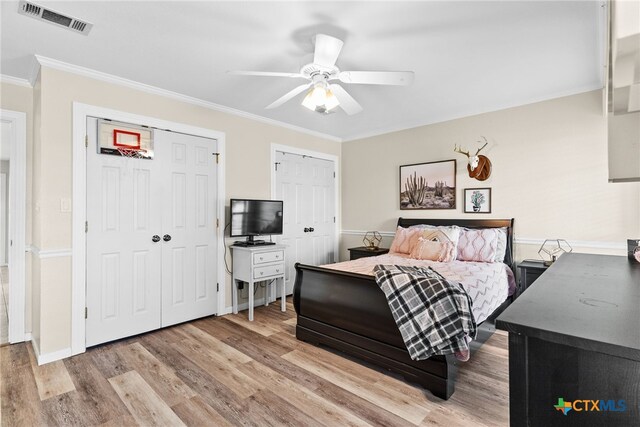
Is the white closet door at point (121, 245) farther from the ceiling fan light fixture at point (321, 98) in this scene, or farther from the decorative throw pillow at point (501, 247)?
the decorative throw pillow at point (501, 247)

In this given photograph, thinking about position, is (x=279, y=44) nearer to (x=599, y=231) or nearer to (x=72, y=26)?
(x=72, y=26)

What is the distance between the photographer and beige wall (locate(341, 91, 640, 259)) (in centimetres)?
322

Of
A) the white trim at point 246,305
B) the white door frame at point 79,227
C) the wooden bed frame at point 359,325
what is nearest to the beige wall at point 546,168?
the wooden bed frame at point 359,325

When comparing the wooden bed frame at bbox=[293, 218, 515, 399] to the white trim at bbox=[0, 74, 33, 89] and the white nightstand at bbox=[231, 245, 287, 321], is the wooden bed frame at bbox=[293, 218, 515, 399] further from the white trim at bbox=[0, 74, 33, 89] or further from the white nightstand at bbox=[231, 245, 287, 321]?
the white trim at bbox=[0, 74, 33, 89]

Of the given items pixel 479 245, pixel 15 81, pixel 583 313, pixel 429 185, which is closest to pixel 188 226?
pixel 15 81

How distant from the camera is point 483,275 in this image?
2.92 metres

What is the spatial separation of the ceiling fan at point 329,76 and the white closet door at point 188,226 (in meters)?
1.49

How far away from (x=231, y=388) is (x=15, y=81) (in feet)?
11.2

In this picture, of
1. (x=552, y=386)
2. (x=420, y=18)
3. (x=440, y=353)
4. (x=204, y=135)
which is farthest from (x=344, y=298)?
(x=204, y=135)

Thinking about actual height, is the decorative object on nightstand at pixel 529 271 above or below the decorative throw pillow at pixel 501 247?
below

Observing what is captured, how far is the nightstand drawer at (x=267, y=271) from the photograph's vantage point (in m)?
3.69

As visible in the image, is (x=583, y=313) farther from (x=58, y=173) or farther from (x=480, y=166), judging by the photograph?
(x=58, y=173)

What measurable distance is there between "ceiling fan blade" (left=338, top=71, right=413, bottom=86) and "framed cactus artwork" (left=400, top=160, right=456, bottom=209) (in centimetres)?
231

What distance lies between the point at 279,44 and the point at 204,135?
169cm
